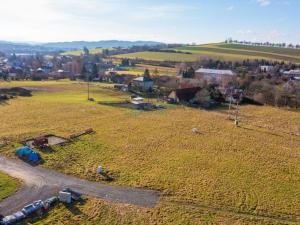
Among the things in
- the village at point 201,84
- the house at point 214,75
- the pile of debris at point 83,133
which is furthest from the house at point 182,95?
the pile of debris at point 83,133

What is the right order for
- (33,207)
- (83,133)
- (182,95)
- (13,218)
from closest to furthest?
(13,218)
(33,207)
(83,133)
(182,95)

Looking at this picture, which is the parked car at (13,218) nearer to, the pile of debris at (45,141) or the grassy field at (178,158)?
the grassy field at (178,158)

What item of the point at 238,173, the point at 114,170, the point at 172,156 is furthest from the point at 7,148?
the point at 238,173

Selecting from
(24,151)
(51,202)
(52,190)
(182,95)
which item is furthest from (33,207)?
(182,95)

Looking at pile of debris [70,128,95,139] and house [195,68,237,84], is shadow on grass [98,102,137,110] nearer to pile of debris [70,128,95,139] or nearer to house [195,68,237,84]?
pile of debris [70,128,95,139]

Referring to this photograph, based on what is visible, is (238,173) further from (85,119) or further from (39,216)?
(85,119)

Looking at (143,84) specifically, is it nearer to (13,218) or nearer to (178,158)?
(178,158)
